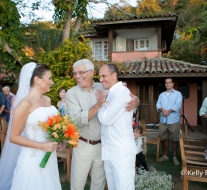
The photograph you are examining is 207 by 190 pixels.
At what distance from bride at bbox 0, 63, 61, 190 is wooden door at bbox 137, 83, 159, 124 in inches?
456

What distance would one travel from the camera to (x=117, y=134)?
8.98 feet

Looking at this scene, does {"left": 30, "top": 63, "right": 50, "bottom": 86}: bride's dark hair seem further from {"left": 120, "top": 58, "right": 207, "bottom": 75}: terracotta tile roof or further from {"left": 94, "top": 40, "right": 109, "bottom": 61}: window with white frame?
{"left": 94, "top": 40, "right": 109, "bottom": 61}: window with white frame

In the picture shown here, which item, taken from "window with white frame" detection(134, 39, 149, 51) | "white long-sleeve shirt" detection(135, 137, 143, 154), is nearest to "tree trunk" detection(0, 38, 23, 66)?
"window with white frame" detection(134, 39, 149, 51)

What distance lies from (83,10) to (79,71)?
10724mm

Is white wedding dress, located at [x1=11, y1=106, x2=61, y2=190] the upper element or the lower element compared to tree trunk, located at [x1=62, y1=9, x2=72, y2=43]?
lower

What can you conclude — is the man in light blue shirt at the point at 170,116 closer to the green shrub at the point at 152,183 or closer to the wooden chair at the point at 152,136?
the wooden chair at the point at 152,136

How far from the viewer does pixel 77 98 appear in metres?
2.96

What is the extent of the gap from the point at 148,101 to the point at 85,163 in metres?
11.5

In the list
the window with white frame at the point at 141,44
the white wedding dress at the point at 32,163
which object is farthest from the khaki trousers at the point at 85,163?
the window with white frame at the point at 141,44

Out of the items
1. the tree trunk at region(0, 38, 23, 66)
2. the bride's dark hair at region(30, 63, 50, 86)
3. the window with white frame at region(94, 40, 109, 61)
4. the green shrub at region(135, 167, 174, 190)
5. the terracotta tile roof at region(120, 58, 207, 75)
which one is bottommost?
the green shrub at region(135, 167, 174, 190)

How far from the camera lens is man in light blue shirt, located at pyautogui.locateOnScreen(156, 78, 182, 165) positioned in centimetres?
639

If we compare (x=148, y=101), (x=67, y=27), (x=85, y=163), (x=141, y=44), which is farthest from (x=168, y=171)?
(x=141, y=44)

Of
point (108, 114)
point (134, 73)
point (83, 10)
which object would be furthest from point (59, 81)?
point (108, 114)

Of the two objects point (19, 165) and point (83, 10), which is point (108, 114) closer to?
point (19, 165)
